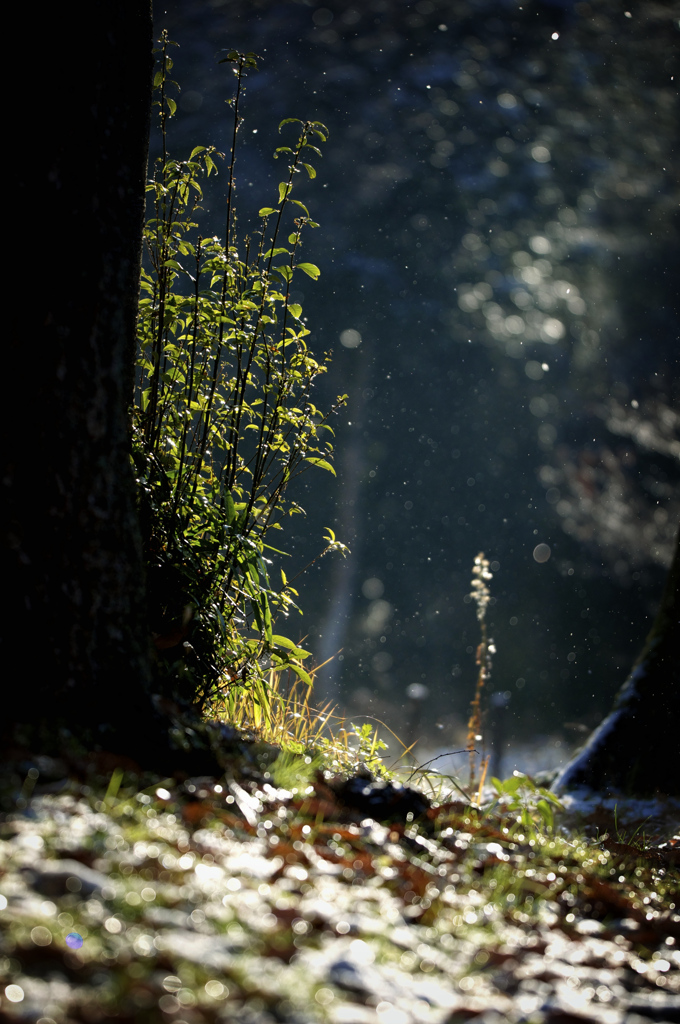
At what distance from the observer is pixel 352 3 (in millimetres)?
8156

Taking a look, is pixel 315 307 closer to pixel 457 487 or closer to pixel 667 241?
pixel 457 487

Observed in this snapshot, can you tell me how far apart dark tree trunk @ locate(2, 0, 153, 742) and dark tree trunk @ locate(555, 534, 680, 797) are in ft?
8.96

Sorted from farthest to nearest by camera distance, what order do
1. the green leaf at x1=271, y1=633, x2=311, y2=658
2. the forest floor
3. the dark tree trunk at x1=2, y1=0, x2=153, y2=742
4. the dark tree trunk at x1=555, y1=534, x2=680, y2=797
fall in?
the dark tree trunk at x1=555, y1=534, x2=680, y2=797 < the green leaf at x1=271, y1=633, x2=311, y2=658 < the dark tree trunk at x1=2, y1=0, x2=153, y2=742 < the forest floor

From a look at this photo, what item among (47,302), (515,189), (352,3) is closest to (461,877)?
(47,302)

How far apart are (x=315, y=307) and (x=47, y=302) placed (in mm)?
12168

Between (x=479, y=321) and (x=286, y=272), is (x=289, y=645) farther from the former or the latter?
(x=479, y=321)

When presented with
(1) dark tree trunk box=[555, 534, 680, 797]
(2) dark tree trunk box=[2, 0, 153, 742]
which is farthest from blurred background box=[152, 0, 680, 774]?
(2) dark tree trunk box=[2, 0, 153, 742]

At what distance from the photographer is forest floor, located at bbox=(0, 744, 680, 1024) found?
0.69 meters

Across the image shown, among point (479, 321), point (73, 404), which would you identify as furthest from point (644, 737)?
point (479, 321)

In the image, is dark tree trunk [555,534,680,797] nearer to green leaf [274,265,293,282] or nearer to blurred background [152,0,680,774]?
green leaf [274,265,293,282]

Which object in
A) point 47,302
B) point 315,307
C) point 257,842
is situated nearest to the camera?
point 257,842

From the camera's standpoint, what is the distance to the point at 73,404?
131 cm

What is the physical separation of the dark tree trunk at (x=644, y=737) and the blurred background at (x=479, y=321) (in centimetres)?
371

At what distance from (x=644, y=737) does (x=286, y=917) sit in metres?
2.97
